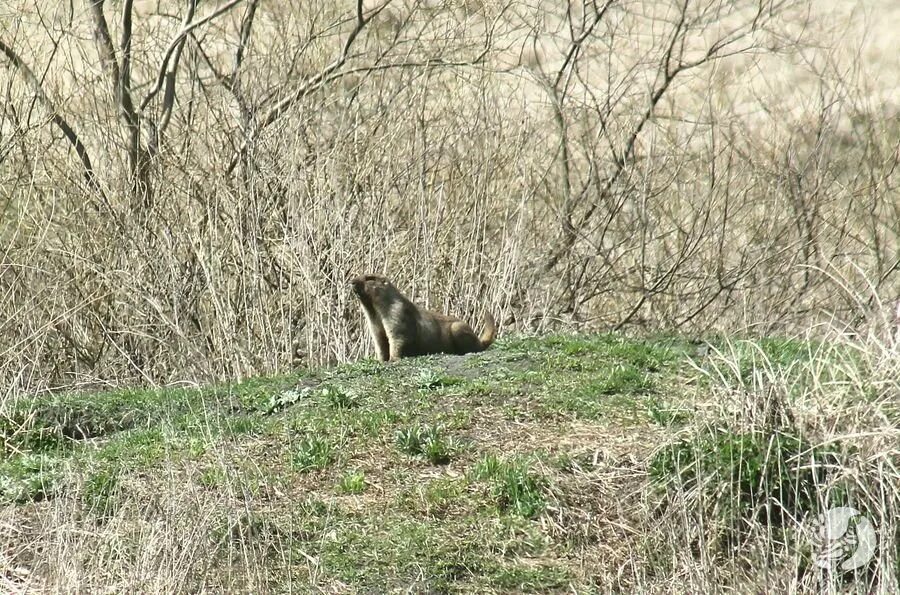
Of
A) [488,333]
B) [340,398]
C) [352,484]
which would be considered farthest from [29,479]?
[488,333]

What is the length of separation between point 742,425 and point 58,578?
406 centimetres

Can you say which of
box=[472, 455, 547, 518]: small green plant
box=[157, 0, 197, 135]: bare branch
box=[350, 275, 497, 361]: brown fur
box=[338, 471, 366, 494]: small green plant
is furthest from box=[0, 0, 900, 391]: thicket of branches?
box=[472, 455, 547, 518]: small green plant

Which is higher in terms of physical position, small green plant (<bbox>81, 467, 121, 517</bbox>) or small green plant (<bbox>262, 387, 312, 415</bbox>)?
small green plant (<bbox>262, 387, 312, 415</bbox>)

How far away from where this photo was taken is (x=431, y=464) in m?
8.53

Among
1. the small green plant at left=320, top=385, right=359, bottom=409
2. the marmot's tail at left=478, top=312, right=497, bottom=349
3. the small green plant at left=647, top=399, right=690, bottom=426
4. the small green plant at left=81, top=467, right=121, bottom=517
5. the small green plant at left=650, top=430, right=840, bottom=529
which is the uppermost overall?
the marmot's tail at left=478, top=312, right=497, bottom=349

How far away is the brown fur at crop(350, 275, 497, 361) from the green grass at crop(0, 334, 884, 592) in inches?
56.6

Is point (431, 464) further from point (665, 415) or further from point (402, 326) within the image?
point (402, 326)

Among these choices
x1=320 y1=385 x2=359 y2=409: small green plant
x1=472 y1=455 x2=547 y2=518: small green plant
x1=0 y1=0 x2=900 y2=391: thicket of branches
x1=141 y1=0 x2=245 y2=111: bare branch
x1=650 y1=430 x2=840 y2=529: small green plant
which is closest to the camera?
x1=650 y1=430 x2=840 y2=529: small green plant

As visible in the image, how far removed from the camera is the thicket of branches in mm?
13523

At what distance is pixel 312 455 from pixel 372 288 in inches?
148

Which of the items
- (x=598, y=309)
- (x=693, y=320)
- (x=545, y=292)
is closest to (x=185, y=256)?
(x=545, y=292)

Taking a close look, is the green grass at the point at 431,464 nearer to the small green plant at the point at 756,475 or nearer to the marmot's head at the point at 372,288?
the small green plant at the point at 756,475

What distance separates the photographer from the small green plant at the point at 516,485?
7.80 m

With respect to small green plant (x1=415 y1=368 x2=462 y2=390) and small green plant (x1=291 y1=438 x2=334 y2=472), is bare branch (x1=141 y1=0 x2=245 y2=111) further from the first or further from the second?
small green plant (x1=291 y1=438 x2=334 y2=472)
